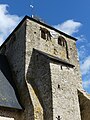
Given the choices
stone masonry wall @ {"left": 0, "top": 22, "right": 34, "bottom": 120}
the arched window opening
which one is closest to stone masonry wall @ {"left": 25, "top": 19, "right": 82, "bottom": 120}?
the arched window opening

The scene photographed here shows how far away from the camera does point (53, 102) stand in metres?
13.0

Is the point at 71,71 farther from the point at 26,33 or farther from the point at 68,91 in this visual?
the point at 26,33

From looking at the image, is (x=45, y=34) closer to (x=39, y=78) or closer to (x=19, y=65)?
(x=19, y=65)

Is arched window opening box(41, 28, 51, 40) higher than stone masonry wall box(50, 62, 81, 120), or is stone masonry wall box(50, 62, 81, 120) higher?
arched window opening box(41, 28, 51, 40)

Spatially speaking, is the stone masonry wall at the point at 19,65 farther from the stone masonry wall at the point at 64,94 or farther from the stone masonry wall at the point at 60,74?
the stone masonry wall at the point at 64,94

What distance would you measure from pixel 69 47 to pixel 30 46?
4.06 m

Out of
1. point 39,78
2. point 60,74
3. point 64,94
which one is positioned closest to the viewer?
point 64,94

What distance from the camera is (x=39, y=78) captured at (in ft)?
48.9

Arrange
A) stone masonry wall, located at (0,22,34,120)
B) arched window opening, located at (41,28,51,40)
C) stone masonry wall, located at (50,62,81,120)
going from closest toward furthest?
stone masonry wall, located at (50,62,81,120) → stone masonry wall, located at (0,22,34,120) → arched window opening, located at (41,28,51,40)

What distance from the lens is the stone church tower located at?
1332 centimetres

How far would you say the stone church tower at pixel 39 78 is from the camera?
43.7 feet

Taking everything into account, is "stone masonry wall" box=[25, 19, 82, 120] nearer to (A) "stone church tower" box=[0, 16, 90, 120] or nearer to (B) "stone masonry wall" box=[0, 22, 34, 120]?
(A) "stone church tower" box=[0, 16, 90, 120]

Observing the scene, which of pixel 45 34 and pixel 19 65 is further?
pixel 45 34

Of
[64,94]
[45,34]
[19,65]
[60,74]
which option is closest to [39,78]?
[60,74]
